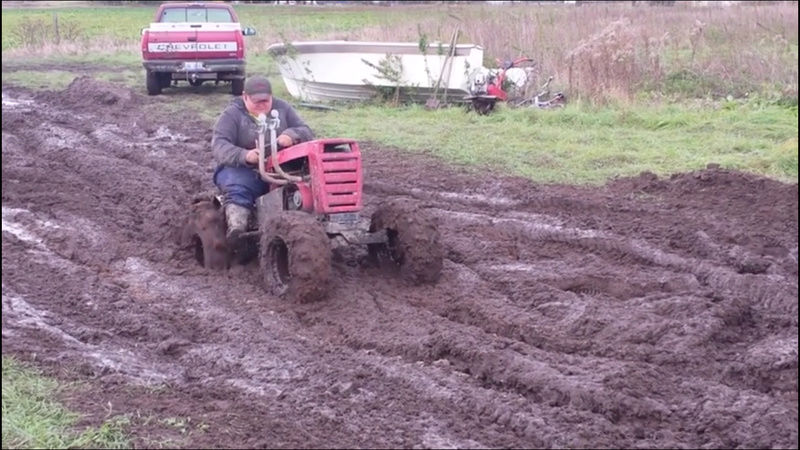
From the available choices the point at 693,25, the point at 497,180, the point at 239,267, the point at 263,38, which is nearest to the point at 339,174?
the point at 239,267

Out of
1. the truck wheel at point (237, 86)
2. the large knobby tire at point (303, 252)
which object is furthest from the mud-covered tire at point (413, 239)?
the truck wheel at point (237, 86)

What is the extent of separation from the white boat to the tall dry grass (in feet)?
4.96

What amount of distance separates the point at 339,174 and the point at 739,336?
9.84 ft

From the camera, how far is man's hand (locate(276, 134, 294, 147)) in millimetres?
8016

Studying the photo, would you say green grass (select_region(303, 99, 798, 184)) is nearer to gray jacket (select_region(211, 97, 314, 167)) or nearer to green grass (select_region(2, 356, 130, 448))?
gray jacket (select_region(211, 97, 314, 167))

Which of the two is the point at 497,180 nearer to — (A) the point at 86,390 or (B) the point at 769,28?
(B) the point at 769,28

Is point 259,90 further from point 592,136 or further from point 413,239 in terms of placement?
point 592,136

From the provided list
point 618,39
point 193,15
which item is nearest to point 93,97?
point 193,15

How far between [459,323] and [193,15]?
15442 mm

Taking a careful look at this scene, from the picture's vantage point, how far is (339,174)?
7637 mm

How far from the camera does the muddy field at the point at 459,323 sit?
17.4ft

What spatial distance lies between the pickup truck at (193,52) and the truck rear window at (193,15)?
47 centimetres

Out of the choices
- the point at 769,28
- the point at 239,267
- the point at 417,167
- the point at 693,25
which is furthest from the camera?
the point at 693,25

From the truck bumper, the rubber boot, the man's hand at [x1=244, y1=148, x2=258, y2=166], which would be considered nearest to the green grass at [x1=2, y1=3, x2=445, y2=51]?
the truck bumper
